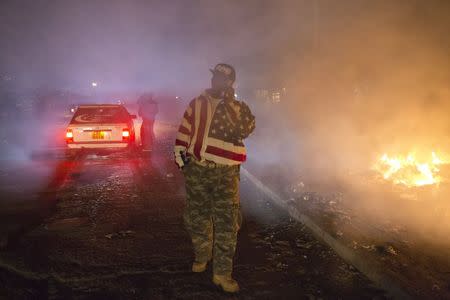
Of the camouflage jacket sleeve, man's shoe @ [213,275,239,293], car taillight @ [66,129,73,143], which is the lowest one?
man's shoe @ [213,275,239,293]

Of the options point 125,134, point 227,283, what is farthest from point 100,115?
point 227,283

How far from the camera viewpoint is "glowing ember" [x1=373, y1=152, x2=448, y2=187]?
24.5 feet

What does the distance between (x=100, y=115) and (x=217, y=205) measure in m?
7.70

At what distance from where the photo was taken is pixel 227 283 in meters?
3.14

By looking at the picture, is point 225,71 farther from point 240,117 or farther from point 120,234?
point 120,234

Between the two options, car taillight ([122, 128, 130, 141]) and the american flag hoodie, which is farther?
car taillight ([122, 128, 130, 141])

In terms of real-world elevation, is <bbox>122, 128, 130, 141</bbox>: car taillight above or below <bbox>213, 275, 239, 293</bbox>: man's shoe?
above

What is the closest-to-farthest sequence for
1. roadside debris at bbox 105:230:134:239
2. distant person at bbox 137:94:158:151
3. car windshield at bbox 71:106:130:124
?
roadside debris at bbox 105:230:134:239 < car windshield at bbox 71:106:130:124 < distant person at bbox 137:94:158:151

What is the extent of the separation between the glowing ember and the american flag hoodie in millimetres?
5430

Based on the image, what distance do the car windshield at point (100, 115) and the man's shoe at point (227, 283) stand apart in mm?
7450

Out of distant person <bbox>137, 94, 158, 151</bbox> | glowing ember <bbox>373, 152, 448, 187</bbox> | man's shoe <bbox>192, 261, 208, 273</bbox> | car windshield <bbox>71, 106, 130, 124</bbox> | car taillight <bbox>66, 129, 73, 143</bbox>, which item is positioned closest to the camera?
man's shoe <bbox>192, 261, 208, 273</bbox>

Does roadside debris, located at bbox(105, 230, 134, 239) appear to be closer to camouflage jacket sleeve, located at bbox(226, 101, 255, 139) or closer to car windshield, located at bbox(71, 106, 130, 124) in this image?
camouflage jacket sleeve, located at bbox(226, 101, 255, 139)

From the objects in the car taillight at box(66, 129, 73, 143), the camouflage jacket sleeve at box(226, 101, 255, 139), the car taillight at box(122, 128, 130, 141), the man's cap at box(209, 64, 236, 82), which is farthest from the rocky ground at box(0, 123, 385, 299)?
the car taillight at box(122, 128, 130, 141)

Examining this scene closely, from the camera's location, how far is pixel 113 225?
15.9 feet
